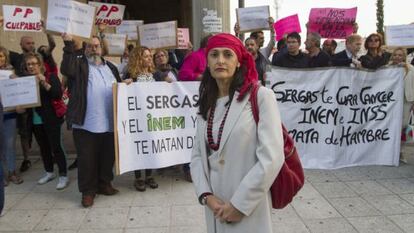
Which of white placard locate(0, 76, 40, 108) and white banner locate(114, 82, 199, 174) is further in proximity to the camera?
white placard locate(0, 76, 40, 108)

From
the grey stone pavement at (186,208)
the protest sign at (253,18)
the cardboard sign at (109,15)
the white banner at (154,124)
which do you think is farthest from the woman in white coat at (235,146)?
the cardboard sign at (109,15)

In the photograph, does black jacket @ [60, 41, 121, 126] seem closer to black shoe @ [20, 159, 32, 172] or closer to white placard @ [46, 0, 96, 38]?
white placard @ [46, 0, 96, 38]

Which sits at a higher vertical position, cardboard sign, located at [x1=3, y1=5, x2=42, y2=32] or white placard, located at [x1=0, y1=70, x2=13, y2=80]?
cardboard sign, located at [x1=3, y1=5, x2=42, y2=32]

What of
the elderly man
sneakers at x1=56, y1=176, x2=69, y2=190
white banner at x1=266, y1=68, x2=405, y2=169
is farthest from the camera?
the elderly man

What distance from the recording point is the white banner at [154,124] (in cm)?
495

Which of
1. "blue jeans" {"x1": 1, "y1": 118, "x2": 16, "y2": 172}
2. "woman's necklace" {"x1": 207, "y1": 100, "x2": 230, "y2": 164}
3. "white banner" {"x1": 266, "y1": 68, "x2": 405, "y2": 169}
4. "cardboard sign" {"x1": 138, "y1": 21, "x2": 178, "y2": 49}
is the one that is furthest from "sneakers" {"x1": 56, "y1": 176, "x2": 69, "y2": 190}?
"woman's necklace" {"x1": 207, "y1": 100, "x2": 230, "y2": 164}

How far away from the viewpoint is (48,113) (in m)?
5.32

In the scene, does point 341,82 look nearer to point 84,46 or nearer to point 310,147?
point 310,147

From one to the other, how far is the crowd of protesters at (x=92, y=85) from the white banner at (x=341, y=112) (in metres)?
0.21

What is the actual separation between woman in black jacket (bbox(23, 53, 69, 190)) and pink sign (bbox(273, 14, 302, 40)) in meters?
3.79

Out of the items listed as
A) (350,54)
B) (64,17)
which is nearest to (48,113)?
(64,17)

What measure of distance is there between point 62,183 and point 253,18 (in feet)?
11.7

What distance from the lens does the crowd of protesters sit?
4.71 m

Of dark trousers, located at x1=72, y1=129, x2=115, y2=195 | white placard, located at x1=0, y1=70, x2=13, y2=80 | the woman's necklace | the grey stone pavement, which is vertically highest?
white placard, located at x1=0, y1=70, x2=13, y2=80
